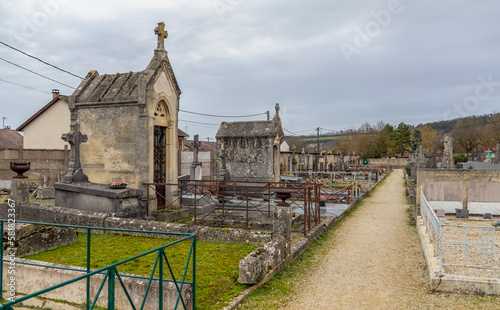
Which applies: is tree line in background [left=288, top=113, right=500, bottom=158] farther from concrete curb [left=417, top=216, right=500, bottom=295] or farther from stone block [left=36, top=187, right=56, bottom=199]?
stone block [left=36, top=187, right=56, bottom=199]

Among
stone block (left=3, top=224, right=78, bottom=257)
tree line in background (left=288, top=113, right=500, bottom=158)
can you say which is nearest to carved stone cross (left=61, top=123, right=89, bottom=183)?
stone block (left=3, top=224, right=78, bottom=257)

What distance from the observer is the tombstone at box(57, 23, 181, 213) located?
38.4 ft

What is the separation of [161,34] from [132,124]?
138 inches

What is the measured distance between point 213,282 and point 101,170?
801cm

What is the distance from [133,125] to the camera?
38.7ft

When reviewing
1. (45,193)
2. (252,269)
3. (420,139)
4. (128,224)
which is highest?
(420,139)

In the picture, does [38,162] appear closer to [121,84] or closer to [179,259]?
[121,84]

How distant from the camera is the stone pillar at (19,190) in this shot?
1012 centimetres

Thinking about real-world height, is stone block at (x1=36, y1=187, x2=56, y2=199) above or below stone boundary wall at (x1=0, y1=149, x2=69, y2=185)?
below

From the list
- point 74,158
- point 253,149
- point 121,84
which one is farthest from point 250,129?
point 74,158

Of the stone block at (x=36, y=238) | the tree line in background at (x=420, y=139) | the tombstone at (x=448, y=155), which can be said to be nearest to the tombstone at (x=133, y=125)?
the stone block at (x=36, y=238)

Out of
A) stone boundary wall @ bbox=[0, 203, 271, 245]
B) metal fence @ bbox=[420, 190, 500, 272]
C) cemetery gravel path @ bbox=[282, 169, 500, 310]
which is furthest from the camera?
stone boundary wall @ bbox=[0, 203, 271, 245]

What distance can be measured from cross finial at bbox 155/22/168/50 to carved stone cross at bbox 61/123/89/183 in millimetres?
4092

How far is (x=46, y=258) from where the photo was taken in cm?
680
